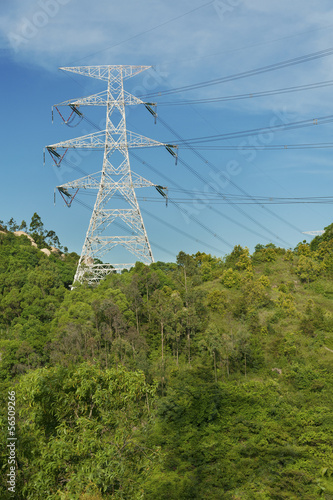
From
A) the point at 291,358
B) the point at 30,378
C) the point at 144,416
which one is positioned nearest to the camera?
the point at 30,378

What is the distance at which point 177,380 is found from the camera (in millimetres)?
32719

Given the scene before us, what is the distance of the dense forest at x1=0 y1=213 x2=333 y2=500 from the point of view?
42.4 ft

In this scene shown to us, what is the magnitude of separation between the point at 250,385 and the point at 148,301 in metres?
14.7

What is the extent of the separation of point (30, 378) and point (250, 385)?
66.0 ft

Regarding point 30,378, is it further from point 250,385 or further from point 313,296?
point 313,296

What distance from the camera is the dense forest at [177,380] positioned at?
1293 cm

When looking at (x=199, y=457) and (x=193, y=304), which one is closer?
(x=199, y=457)

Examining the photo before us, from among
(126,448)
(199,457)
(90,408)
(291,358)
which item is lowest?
(199,457)

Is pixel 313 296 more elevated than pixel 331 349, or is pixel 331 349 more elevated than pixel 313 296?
pixel 313 296

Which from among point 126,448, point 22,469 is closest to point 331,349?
point 126,448

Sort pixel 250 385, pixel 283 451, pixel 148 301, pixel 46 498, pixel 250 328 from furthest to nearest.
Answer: pixel 148 301, pixel 250 328, pixel 250 385, pixel 283 451, pixel 46 498

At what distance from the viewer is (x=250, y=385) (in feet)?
100

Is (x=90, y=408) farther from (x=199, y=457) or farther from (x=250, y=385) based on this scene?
(x=250, y=385)

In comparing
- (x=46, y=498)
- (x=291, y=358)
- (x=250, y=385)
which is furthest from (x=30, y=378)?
(x=291, y=358)
